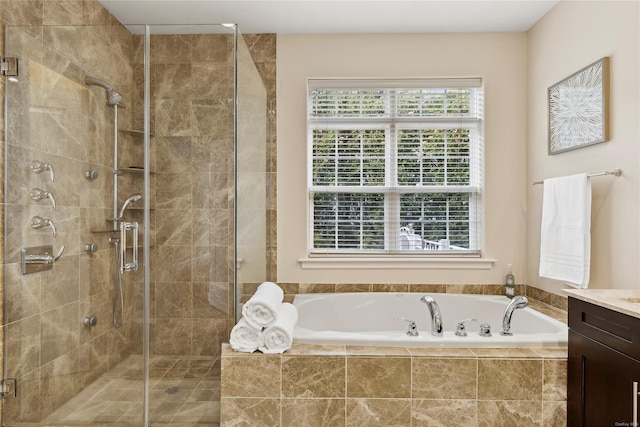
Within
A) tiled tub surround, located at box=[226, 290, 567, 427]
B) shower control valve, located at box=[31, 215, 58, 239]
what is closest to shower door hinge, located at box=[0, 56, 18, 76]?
shower control valve, located at box=[31, 215, 58, 239]

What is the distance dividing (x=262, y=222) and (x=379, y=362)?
130 cm

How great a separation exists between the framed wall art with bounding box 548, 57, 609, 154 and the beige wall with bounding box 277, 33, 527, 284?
42cm

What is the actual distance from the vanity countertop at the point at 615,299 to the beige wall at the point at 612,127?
0.35 m

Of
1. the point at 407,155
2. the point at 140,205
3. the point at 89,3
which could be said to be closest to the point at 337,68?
the point at 407,155

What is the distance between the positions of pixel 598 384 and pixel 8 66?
2.92 meters

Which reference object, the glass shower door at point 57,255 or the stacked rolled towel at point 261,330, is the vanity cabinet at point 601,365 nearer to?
the stacked rolled towel at point 261,330

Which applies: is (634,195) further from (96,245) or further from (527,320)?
(96,245)

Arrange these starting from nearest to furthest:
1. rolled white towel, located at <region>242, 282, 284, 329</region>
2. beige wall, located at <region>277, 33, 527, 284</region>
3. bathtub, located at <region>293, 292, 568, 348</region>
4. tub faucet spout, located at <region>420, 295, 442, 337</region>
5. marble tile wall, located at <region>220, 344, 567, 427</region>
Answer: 1. marble tile wall, located at <region>220, 344, 567, 427</region>
2. rolled white towel, located at <region>242, 282, 284, 329</region>
3. tub faucet spout, located at <region>420, 295, 442, 337</region>
4. bathtub, located at <region>293, 292, 568, 348</region>
5. beige wall, located at <region>277, 33, 527, 284</region>

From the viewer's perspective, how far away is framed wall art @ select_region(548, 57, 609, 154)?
2305 millimetres

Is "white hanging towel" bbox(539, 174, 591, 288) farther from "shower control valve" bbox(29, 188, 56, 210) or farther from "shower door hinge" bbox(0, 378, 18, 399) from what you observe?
"shower door hinge" bbox(0, 378, 18, 399)

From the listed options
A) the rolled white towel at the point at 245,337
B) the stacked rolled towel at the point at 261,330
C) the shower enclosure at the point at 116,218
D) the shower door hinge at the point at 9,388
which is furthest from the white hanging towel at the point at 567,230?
the shower door hinge at the point at 9,388

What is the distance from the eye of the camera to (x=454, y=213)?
3.28m

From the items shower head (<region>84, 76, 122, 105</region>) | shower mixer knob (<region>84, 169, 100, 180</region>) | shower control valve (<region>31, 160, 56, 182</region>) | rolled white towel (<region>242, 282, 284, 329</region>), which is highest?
shower head (<region>84, 76, 122, 105</region>)

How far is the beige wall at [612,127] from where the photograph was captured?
212cm
